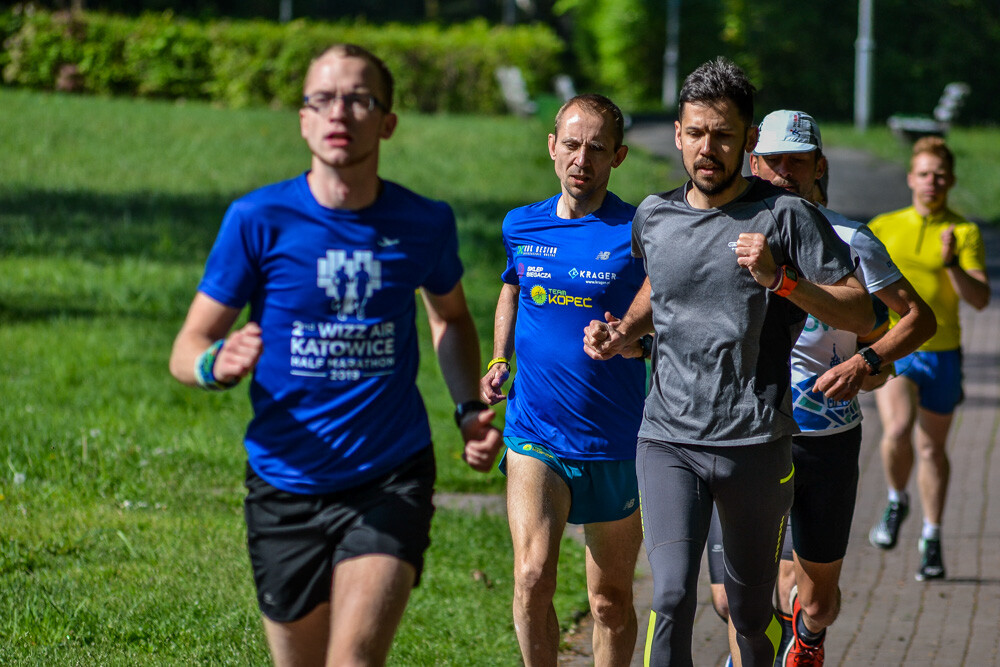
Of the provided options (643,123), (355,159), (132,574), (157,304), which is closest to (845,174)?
(643,123)

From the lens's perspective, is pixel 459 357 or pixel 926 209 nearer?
pixel 459 357

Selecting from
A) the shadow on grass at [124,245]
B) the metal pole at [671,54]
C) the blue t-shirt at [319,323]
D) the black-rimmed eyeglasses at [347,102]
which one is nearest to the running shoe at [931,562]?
the blue t-shirt at [319,323]

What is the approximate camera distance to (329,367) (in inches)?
145

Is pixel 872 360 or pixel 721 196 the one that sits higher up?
pixel 721 196

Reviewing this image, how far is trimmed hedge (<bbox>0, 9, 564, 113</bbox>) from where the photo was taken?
111 feet

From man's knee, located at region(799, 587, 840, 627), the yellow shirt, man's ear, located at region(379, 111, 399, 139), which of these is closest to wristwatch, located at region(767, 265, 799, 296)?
man's ear, located at region(379, 111, 399, 139)

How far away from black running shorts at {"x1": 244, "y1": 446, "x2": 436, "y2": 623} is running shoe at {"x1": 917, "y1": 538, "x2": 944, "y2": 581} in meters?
4.35

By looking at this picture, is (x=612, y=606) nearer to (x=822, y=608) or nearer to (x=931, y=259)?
(x=822, y=608)

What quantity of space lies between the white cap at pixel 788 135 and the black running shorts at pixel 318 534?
2.04 m

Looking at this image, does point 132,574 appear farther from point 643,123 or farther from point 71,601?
point 643,123

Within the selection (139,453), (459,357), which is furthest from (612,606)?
(139,453)

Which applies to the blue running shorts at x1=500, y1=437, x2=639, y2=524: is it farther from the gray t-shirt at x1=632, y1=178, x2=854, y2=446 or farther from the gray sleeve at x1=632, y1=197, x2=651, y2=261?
the gray sleeve at x1=632, y1=197, x2=651, y2=261

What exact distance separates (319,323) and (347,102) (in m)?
0.64

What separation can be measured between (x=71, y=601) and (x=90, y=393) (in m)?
4.38
